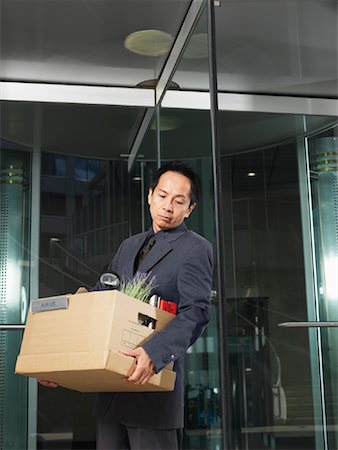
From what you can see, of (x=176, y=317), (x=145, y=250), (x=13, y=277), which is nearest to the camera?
(x=176, y=317)

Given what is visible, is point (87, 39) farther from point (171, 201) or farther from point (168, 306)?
point (168, 306)

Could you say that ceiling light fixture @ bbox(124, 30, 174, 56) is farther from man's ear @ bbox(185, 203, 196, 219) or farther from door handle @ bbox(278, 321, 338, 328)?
door handle @ bbox(278, 321, 338, 328)

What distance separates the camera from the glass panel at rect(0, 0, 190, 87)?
10.1 ft

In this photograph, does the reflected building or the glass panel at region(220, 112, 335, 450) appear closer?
the reflected building

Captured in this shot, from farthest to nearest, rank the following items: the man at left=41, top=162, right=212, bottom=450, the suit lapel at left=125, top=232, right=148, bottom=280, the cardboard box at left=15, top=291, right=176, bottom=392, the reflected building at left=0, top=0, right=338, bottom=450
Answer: the reflected building at left=0, top=0, right=338, bottom=450
the suit lapel at left=125, top=232, right=148, bottom=280
the man at left=41, top=162, right=212, bottom=450
the cardboard box at left=15, top=291, right=176, bottom=392

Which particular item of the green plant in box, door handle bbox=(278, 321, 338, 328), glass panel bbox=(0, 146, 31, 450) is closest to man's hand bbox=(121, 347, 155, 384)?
the green plant in box

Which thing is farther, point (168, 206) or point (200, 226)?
point (200, 226)

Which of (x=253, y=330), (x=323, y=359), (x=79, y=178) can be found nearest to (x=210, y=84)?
(x=79, y=178)

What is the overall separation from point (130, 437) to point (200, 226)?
84 cm

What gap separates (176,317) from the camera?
7.09 feet

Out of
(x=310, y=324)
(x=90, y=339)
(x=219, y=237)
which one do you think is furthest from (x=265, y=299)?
(x=90, y=339)

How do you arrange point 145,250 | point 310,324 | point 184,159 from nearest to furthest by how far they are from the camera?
point 145,250
point 184,159
point 310,324

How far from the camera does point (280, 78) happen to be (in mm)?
3441

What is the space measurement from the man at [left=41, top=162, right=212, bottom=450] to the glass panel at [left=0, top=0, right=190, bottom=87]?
3.10 ft
